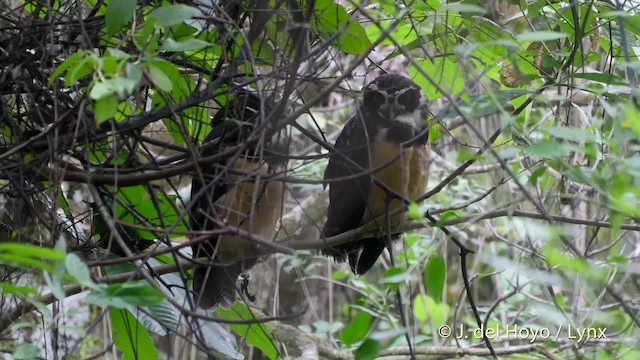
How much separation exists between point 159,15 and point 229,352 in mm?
1204

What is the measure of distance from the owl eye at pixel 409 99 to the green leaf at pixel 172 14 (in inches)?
58.6

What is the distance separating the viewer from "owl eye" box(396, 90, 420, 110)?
2766 millimetres

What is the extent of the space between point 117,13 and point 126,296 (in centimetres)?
57

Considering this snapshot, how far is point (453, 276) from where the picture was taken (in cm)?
580

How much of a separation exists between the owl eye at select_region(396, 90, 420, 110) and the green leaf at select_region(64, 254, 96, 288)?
1769mm

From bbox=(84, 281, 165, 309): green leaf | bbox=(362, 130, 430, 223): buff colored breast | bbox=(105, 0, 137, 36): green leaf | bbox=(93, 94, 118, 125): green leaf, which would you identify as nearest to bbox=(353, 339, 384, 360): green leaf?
bbox=(84, 281, 165, 309): green leaf

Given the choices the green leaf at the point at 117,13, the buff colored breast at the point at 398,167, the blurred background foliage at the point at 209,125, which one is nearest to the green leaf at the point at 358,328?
the blurred background foliage at the point at 209,125

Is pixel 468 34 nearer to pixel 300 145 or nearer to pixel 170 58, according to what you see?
pixel 170 58

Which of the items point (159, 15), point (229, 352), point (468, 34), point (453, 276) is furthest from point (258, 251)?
point (453, 276)

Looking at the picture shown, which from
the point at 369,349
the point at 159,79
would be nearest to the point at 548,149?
the point at 369,349

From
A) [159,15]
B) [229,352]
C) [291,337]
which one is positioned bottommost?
[291,337]

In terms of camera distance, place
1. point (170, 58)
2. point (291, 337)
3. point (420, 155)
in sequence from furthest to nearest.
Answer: point (291, 337) → point (420, 155) → point (170, 58)

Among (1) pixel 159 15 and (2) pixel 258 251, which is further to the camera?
(2) pixel 258 251

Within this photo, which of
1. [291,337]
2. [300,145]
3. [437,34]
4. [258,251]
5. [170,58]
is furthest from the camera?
[300,145]
